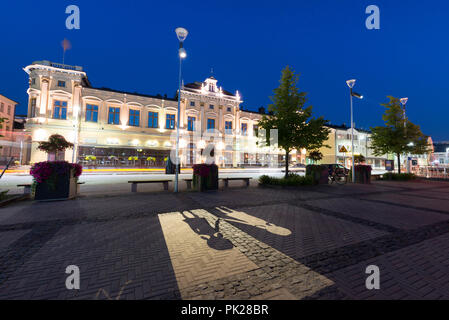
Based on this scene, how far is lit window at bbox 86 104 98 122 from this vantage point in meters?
30.3

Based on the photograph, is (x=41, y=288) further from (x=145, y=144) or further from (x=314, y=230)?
(x=145, y=144)

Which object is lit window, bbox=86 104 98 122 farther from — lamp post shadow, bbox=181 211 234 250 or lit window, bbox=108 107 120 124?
lamp post shadow, bbox=181 211 234 250

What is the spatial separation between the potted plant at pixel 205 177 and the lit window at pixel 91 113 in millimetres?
29011

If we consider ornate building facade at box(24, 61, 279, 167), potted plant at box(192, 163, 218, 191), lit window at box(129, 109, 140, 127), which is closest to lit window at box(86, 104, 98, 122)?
ornate building facade at box(24, 61, 279, 167)

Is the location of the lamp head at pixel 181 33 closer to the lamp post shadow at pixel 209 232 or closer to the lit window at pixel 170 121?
the lamp post shadow at pixel 209 232

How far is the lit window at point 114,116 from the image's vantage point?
3158cm

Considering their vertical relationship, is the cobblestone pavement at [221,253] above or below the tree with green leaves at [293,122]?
below

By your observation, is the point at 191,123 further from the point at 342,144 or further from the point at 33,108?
the point at 342,144

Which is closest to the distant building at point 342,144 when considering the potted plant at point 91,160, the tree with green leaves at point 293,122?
the tree with green leaves at point 293,122

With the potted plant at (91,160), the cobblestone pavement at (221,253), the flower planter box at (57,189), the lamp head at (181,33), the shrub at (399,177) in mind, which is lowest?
Answer: the cobblestone pavement at (221,253)

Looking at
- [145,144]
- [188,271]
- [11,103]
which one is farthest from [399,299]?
[11,103]

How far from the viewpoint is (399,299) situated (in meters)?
2.24

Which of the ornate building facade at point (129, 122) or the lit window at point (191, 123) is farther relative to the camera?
the lit window at point (191, 123)

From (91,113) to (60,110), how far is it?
4056 millimetres
